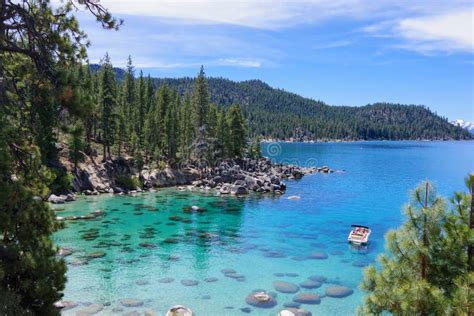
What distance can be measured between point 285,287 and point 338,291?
354 centimetres

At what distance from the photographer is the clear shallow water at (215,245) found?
24.9 m

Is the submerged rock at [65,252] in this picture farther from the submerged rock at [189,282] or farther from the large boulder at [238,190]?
the large boulder at [238,190]

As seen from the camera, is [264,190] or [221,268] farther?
[264,190]

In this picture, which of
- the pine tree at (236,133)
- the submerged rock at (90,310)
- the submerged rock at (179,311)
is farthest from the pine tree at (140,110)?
the submerged rock at (179,311)

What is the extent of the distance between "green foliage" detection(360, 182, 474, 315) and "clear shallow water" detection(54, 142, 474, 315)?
532 inches

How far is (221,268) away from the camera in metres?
30.4

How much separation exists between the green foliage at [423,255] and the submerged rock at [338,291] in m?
15.9

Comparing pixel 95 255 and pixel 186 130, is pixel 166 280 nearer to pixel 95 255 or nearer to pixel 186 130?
pixel 95 255

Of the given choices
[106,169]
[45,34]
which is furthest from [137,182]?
[45,34]

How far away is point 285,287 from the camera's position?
2659 centimetres

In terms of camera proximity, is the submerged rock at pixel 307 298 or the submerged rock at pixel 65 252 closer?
the submerged rock at pixel 307 298

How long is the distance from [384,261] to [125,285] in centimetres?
1994

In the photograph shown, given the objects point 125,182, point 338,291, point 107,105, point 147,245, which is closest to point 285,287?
point 338,291

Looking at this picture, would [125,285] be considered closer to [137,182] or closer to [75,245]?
[75,245]
